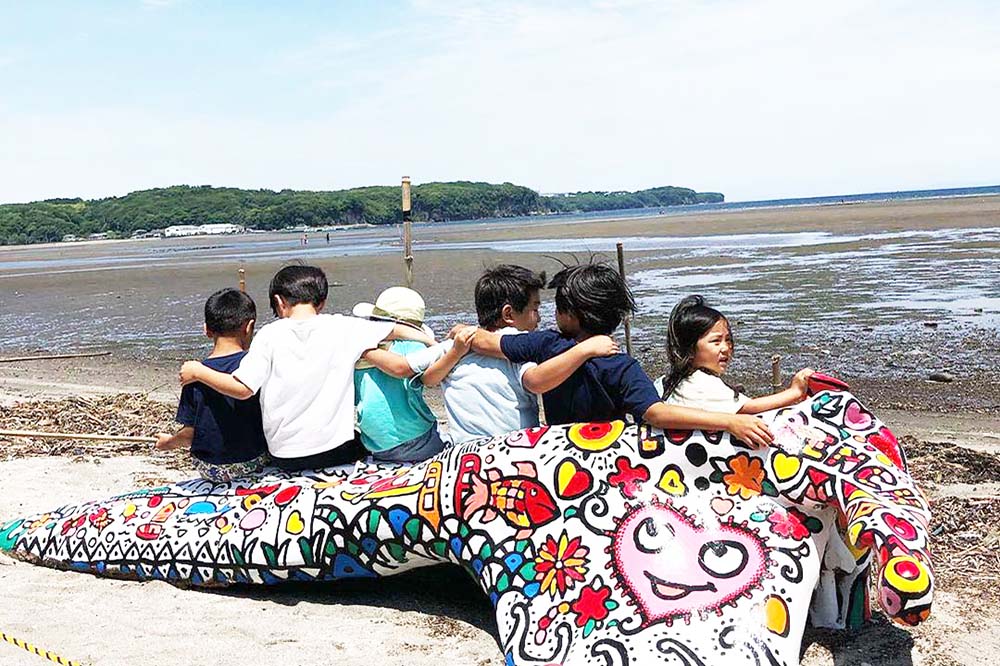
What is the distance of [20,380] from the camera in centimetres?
1443

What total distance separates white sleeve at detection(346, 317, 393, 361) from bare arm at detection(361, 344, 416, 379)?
1.4 inches

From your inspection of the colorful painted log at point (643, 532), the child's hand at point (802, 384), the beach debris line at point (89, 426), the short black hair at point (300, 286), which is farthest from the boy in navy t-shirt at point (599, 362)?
the beach debris line at point (89, 426)

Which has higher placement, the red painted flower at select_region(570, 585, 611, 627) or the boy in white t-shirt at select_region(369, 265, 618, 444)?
the boy in white t-shirt at select_region(369, 265, 618, 444)

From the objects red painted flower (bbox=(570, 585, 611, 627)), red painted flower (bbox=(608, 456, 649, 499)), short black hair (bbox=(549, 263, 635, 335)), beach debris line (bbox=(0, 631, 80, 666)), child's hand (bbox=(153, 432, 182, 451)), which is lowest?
beach debris line (bbox=(0, 631, 80, 666))

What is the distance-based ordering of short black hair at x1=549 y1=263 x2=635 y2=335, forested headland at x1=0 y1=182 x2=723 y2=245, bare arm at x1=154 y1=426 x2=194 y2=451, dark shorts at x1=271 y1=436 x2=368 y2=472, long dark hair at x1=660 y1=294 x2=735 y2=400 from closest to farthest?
short black hair at x1=549 y1=263 x2=635 y2=335 → long dark hair at x1=660 y1=294 x2=735 y2=400 → dark shorts at x1=271 y1=436 x2=368 y2=472 → bare arm at x1=154 y1=426 x2=194 y2=451 → forested headland at x1=0 y1=182 x2=723 y2=245

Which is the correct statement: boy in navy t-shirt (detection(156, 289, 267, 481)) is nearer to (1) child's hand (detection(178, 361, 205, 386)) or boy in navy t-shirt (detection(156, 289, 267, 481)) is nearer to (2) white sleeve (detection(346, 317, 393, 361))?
(1) child's hand (detection(178, 361, 205, 386))

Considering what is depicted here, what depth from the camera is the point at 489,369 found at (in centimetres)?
526

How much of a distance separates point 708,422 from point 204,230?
127835mm

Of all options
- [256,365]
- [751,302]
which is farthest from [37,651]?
[751,302]

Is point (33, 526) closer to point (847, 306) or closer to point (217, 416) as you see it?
point (217, 416)

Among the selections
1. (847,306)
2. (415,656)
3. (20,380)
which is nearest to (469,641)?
(415,656)

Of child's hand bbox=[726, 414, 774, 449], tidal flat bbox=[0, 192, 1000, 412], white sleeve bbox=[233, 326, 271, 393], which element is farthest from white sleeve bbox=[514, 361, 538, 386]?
tidal flat bbox=[0, 192, 1000, 412]

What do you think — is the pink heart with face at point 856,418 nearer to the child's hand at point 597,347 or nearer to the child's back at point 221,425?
the child's hand at point 597,347

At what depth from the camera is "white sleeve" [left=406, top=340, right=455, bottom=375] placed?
532cm
